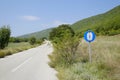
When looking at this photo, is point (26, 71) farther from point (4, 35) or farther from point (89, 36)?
point (4, 35)

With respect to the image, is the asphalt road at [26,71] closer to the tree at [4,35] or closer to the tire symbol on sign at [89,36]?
the tire symbol on sign at [89,36]

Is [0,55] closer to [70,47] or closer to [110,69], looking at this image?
[70,47]

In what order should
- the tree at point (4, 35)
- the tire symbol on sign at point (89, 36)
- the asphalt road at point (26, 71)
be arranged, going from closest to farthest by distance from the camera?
the asphalt road at point (26, 71)
the tire symbol on sign at point (89, 36)
the tree at point (4, 35)

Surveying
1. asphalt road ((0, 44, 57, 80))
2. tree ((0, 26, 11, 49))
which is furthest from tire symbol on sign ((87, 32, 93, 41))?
tree ((0, 26, 11, 49))

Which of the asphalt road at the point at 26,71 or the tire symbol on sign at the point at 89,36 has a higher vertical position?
the tire symbol on sign at the point at 89,36

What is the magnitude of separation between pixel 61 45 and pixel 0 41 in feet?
92.8

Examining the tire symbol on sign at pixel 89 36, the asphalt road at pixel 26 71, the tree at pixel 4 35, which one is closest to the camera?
the asphalt road at pixel 26 71

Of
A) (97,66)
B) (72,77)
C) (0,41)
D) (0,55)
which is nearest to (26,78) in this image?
(72,77)

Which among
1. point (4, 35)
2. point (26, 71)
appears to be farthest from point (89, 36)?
point (4, 35)

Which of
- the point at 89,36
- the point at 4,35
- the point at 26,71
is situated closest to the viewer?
the point at 89,36

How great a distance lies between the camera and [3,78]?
9.65m

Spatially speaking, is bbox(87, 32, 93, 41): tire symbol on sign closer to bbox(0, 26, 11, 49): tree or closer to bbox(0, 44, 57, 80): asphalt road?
bbox(0, 44, 57, 80): asphalt road

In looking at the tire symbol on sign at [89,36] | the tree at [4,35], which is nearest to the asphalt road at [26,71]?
the tire symbol on sign at [89,36]

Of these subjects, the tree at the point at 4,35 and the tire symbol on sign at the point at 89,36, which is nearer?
the tire symbol on sign at the point at 89,36
